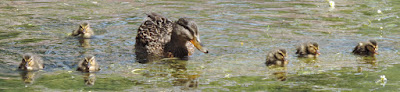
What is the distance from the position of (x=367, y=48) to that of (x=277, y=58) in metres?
1.49

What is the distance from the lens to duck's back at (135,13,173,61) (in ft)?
28.5

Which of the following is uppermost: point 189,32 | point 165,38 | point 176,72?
point 189,32

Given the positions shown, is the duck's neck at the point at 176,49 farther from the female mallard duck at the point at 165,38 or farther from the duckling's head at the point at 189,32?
the duckling's head at the point at 189,32

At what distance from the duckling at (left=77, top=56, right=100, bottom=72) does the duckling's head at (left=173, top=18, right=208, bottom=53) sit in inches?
58.4

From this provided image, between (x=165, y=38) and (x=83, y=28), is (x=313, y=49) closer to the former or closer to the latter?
(x=165, y=38)

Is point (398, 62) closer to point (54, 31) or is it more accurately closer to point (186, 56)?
point (186, 56)

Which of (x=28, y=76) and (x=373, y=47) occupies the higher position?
(x=373, y=47)

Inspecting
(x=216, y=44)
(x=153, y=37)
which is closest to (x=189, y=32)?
(x=153, y=37)

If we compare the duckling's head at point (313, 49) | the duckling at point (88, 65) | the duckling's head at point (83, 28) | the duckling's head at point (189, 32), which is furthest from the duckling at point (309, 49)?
the duckling's head at point (83, 28)

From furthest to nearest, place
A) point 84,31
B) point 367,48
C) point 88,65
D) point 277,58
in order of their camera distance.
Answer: point 84,31, point 367,48, point 277,58, point 88,65

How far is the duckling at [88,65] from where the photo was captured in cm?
697

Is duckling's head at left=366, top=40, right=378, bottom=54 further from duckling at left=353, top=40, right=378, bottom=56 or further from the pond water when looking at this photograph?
the pond water

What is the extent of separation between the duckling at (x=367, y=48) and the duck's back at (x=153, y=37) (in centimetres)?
260

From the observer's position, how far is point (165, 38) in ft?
28.8
